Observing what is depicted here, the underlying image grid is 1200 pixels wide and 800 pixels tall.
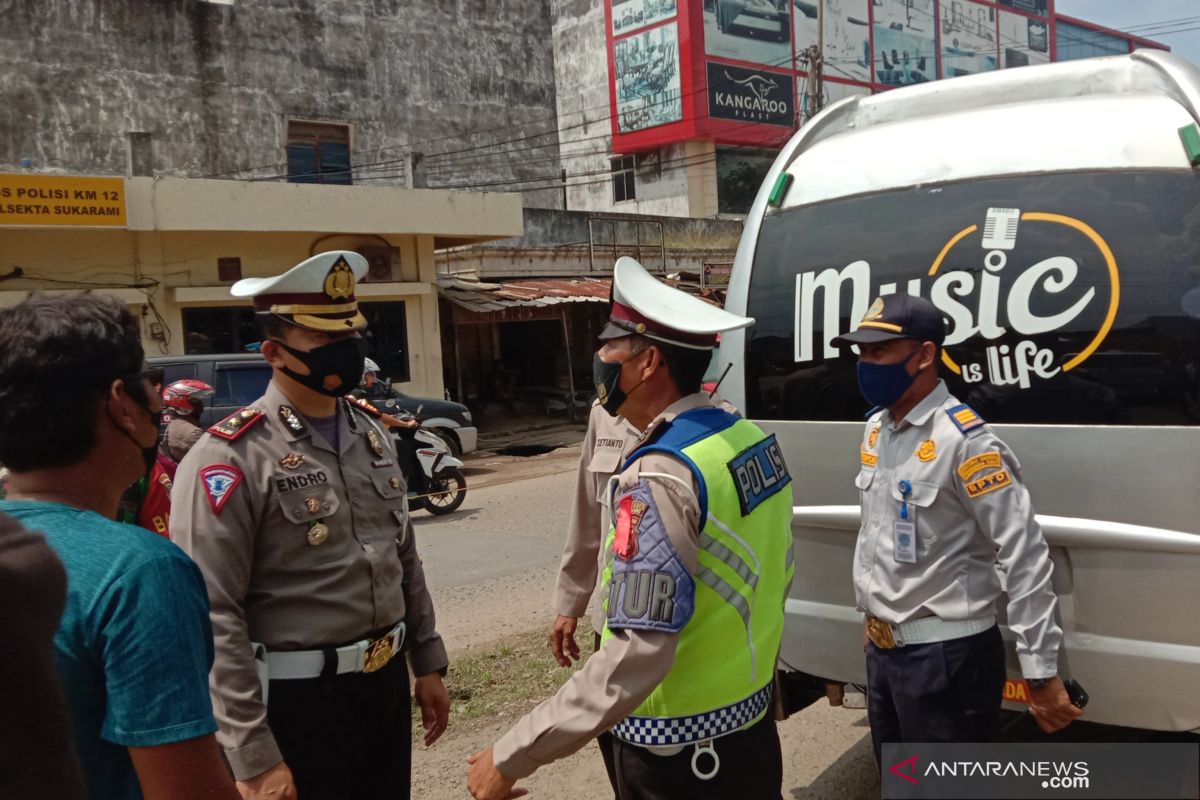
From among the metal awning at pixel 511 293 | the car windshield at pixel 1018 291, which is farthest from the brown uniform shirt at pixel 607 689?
the metal awning at pixel 511 293

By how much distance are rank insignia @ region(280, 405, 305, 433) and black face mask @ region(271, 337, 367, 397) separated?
8 cm

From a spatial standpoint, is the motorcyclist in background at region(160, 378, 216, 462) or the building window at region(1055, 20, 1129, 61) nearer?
the motorcyclist in background at region(160, 378, 216, 462)

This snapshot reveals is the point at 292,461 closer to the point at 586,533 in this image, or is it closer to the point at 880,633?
the point at 586,533

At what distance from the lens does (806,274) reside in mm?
3361

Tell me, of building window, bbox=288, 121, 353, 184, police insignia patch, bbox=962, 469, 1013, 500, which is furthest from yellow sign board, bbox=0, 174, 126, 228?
police insignia patch, bbox=962, 469, 1013, 500

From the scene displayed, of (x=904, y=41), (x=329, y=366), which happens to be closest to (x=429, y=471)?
(x=329, y=366)

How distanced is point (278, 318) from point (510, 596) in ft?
15.7

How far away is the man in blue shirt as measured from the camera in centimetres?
145

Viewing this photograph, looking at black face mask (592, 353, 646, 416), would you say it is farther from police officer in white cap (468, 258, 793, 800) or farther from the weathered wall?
the weathered wall

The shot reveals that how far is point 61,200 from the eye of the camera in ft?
42.3

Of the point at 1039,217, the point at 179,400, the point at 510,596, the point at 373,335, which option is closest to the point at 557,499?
the point at 510,596

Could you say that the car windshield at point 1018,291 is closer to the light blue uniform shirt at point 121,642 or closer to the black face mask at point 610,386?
the black face mask at point 610,386

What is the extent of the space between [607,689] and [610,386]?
76cm

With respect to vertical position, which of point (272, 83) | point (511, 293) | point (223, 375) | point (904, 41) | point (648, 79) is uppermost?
point (904, 41)
